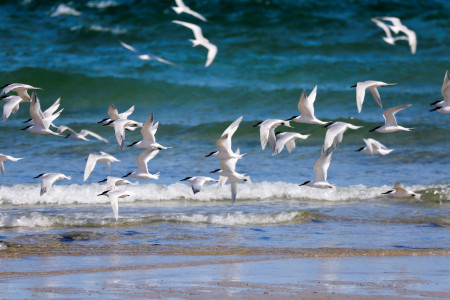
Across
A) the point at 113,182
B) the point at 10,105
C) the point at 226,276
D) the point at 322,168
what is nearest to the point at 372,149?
the point at 322,168

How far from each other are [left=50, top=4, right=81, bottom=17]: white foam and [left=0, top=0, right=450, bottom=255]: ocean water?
0.12ft

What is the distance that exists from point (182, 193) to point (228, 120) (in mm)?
6189

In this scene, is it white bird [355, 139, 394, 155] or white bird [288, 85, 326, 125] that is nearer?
white bird [288, 85, 326, 125]

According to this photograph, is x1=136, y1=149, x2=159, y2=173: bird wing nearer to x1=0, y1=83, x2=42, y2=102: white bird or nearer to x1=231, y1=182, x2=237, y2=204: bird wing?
x1=231, y1=182, x2=237, y2=204: bird wing

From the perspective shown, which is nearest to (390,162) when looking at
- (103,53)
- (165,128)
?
(165,128)

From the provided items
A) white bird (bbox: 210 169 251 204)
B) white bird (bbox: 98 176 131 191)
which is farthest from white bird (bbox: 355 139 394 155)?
white bird (bbox: 98 176 131 191)

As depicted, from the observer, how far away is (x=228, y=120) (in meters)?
19.4

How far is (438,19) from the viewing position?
2634 centimetres

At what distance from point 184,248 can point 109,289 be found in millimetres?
2159

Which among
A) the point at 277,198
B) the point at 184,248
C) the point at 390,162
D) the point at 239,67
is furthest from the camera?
the point at 239,67

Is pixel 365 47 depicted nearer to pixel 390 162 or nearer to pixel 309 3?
pixel 309 3

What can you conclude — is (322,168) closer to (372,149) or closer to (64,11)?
(372,149)

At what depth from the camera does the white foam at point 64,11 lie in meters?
26.7

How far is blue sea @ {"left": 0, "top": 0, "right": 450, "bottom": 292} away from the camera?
10938 mm
